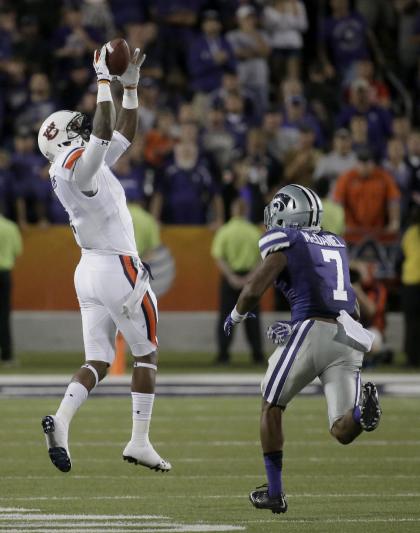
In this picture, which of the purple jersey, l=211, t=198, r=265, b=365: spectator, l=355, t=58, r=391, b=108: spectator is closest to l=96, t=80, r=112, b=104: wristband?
the purple jersey

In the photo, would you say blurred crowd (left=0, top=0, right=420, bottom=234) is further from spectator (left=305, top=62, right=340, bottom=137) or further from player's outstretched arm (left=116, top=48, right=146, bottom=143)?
player's outstretched arm (left=116, top=48, right=146, bottom=143)

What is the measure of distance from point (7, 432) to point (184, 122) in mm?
7126

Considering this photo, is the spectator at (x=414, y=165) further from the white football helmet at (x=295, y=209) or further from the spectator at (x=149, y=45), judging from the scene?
the white football helmet at (x=295, y=209)

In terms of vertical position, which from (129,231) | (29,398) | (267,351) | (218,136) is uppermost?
(129,231)

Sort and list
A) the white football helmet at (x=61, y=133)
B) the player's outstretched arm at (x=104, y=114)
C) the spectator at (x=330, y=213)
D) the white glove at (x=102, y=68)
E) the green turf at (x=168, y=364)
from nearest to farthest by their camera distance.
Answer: the player's outstretched arm at (x=104, y=114)
the white glove at (x=102, y=68)
the white football helmet at (x=61, y=133)
the spectator at (x=330, y=213)
the green turf at (x=168, y=364)

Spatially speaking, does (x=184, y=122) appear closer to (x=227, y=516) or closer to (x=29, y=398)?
(x=29, y=398)

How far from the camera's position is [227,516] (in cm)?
780

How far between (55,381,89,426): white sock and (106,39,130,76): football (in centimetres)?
160

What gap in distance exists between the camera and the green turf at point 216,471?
783cm

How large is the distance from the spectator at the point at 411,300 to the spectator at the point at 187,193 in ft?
6.99

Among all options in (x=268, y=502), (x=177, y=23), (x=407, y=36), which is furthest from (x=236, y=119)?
(x=268, y=502)

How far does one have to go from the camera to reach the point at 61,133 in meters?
8.73

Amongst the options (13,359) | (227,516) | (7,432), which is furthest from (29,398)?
(227,516)

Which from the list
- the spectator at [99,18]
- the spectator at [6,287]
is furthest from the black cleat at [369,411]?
the spectator at [99,18]
